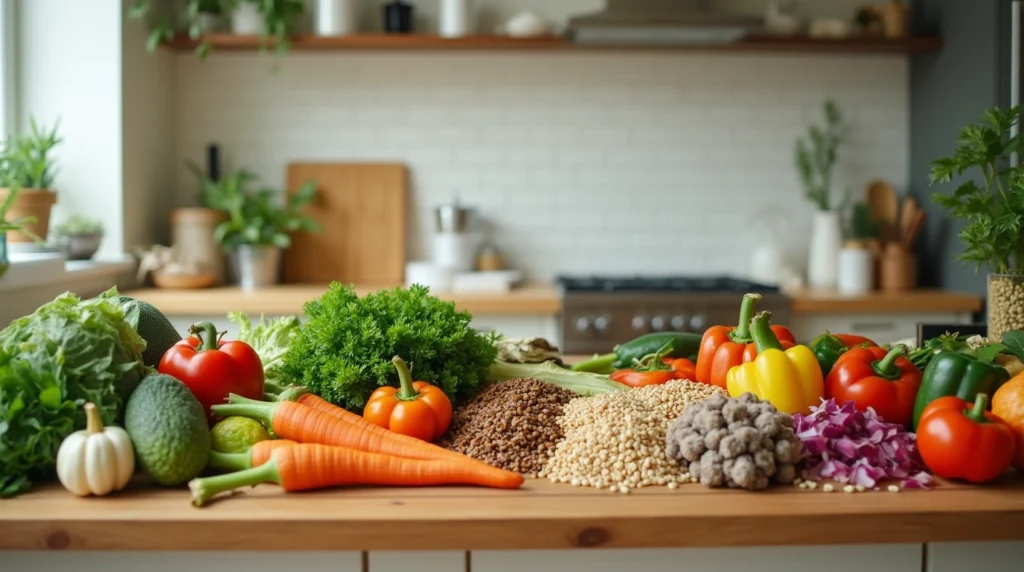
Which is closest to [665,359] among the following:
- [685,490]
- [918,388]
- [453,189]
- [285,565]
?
[918,388]

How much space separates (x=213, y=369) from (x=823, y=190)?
3635 mm

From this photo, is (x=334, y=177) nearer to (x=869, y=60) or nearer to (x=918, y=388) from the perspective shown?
(x=869, y=60)

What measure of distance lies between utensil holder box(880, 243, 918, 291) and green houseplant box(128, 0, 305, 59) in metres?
2.95

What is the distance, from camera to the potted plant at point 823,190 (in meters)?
4.66

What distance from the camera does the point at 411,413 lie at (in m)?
1.71

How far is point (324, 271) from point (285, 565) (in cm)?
335

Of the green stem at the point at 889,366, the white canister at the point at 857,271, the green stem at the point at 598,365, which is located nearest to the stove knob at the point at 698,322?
the white canister at the point at 857,271

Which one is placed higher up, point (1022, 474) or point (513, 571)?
point (1022, 474)

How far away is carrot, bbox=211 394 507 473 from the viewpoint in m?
1.63

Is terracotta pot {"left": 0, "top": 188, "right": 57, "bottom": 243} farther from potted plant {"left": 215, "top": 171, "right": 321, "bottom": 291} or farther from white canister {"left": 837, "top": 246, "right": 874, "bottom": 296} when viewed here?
white canister {"left": 837, "top": 246, "right": 874, "bottom": 296}

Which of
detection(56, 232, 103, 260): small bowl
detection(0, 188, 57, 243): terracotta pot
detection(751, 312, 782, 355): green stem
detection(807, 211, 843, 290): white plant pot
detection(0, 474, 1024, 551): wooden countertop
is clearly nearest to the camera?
detection(0, 474, 1024, 551): wooden countertop

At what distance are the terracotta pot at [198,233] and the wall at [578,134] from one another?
49 cm

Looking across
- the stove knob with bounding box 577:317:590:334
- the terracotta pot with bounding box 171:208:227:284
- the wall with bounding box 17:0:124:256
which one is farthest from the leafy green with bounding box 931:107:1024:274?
the wall with bounding box 17:0:124:256

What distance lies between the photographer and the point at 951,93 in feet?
14.3
